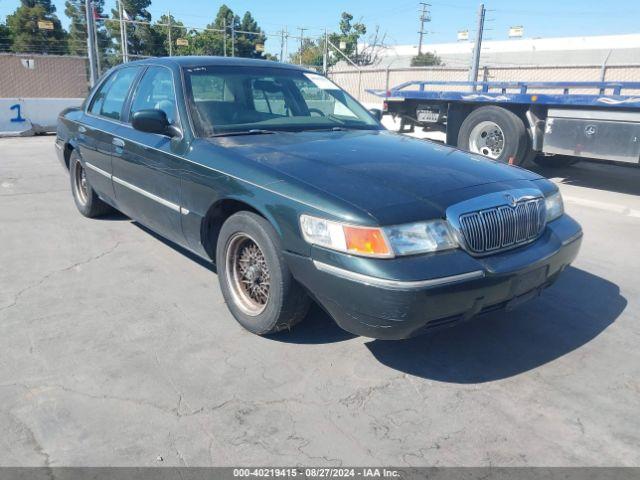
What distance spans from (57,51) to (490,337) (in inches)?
2216

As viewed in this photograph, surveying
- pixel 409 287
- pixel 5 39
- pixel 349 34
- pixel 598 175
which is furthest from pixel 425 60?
pixel 409 287

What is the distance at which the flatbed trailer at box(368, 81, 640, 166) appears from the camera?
771cm

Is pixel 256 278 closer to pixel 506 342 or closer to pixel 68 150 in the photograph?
pixel 506 342

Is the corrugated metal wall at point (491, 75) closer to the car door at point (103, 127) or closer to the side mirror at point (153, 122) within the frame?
the car door at point (103, 127)

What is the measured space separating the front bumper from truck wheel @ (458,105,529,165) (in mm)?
6038

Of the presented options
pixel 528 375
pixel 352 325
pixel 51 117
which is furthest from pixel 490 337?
pixel 51 117

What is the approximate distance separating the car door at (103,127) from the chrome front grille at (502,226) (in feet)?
10.8

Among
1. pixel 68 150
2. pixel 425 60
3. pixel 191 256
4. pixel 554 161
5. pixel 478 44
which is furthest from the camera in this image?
pixel 425 60

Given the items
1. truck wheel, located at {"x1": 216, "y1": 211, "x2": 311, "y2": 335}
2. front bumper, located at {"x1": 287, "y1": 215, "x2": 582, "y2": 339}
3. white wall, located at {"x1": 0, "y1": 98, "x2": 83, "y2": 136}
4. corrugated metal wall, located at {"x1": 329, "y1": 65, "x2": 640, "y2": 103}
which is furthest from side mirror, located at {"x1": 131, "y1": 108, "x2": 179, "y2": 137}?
corrugated metal wall, located at {"x1": 329, "y1": 65, "x2": 640, "y2": 103}

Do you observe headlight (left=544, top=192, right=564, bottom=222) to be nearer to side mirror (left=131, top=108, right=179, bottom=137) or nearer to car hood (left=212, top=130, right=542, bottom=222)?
car hood (left=212, top=130, right=542, bottom=222)

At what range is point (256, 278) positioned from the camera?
3.40 m

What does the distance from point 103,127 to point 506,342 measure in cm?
391

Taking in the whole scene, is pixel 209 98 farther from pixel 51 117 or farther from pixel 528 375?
pixel 51 117

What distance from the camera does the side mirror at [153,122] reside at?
378 cm
